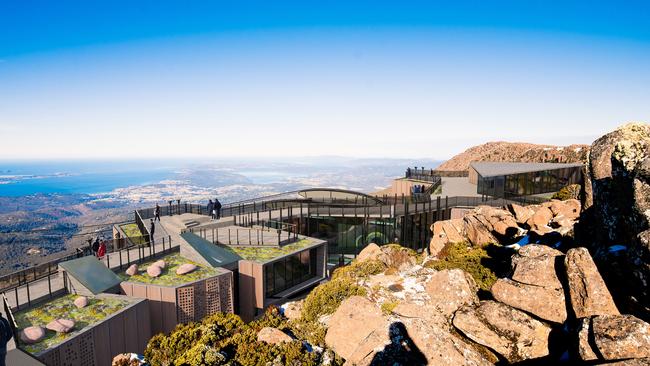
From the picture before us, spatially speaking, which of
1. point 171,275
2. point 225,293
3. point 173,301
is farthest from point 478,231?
point 171,275

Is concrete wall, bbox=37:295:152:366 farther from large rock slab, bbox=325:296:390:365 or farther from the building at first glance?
large rock slab, bbox=325:296:390:365

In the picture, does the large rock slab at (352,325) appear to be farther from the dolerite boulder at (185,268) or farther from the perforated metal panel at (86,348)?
the dolerite boulder at (185,268)

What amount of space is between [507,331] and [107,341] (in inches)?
542

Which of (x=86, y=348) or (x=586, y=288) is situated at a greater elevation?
(x=586, y=288)

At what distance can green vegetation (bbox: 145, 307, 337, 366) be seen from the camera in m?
11.2

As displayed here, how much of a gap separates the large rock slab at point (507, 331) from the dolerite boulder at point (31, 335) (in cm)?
1343

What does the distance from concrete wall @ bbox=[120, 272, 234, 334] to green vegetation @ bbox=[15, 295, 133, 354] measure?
1.34m

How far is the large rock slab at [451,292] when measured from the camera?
11414 mm

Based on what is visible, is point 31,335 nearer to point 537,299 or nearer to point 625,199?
point 537,299

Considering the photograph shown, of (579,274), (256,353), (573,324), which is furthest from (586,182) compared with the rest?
(256,353)

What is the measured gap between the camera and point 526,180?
37469 millimetres

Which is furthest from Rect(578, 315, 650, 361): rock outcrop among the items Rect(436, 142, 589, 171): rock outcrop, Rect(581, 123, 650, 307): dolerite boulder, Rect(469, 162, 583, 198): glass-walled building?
Rect(436, 142, 589, 171): rock outcrop

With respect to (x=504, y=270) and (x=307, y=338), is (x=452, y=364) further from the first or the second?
(x=504, y=270)

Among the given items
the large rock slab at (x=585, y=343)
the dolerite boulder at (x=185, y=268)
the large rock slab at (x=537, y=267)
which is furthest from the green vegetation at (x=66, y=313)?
the large rock slab at (x=585, y=343)
